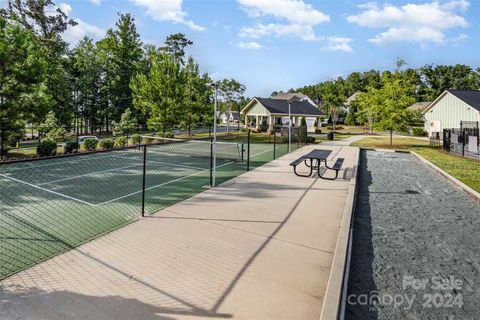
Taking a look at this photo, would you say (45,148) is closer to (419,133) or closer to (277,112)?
(277,112)

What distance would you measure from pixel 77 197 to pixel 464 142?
24.3 metres

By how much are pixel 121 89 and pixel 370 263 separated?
51.7 metres

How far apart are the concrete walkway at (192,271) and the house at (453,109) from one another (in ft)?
129

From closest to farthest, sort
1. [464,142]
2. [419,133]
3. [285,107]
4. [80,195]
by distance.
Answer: [80,195]
[464,142]
[419,133]
[285,107]

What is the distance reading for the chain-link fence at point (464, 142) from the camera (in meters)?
22.9

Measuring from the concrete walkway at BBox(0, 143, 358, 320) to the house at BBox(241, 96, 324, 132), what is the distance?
4465 centimetres

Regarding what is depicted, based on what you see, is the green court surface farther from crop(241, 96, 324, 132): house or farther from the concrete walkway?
crop(241, 96, 324, 132): house

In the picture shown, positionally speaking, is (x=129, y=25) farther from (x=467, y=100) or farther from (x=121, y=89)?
(x=467, y=100)

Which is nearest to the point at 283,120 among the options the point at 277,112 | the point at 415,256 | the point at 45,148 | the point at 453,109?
the point at 277,112

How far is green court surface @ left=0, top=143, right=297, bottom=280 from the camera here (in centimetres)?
700

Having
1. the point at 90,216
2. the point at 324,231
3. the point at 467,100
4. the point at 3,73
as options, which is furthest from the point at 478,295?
the point at 467,100

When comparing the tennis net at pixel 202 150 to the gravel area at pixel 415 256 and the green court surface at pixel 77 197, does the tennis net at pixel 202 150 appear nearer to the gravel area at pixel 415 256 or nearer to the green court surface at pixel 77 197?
the green court surface at pixel 77 197

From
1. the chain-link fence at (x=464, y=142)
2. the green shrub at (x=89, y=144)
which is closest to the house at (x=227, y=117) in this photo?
the green shrub at (x=89, y=144)

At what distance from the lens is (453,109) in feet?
142
